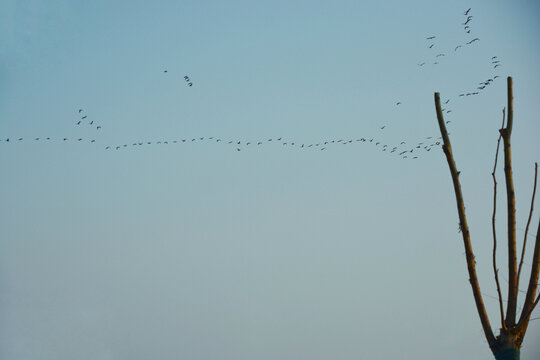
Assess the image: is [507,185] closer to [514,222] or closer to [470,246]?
[514,222]

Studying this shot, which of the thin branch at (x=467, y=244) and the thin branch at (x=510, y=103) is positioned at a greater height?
the thin branch at (x=510, y=103)

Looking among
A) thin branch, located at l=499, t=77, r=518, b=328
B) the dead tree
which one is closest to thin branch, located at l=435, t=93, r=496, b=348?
the dead tree

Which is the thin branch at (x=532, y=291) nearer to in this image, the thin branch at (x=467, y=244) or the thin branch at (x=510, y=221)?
the thin branch at (x=510, y=221)

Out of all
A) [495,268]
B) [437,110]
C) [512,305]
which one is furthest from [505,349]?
[437,110]

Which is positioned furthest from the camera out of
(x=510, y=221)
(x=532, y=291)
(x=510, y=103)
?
Result: (x=510, y=103)

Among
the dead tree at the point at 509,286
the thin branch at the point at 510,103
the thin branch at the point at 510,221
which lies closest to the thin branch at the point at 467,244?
the dead tree at the point at 509,286

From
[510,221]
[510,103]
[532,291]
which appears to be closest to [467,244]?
[510,221]

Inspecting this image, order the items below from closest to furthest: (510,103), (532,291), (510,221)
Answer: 1. (532,291)
2. (510,221)
3. (510,103)

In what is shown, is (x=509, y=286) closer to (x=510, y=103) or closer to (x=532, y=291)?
(x=532, y=291)

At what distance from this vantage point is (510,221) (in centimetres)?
321

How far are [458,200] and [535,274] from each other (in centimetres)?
65

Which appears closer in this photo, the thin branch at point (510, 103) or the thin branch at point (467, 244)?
the thin branch at point (467, 244)

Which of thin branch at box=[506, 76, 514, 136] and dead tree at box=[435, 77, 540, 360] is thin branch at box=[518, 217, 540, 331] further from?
thin branch at box=[506, 76, 514, 136]

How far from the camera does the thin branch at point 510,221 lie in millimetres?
3107
